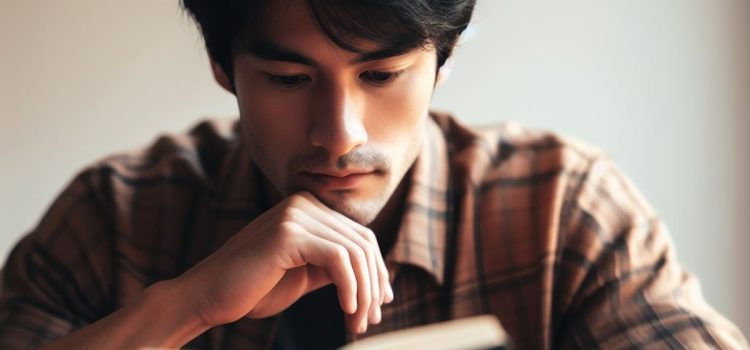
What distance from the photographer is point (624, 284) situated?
1.10m

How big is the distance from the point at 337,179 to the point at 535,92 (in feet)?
2.39

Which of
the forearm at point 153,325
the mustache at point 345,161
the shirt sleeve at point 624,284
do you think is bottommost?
the shirt sleeve at point 624,284

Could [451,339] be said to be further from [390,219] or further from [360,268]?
[390,219]

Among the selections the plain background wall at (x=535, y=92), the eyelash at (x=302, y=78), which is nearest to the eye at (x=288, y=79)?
the eyelash at (x=302, y=78)

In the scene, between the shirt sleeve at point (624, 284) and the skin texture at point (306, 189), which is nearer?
the skin texture at point (306, 189)

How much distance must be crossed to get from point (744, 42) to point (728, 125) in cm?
14

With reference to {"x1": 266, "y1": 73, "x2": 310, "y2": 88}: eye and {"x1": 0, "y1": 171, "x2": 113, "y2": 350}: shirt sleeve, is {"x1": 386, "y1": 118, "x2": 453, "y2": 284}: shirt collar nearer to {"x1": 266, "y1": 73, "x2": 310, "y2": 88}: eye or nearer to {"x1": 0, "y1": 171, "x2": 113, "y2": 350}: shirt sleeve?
{"x1": 266, "y1": 73, "x2": 310, "y2": 88}: eye

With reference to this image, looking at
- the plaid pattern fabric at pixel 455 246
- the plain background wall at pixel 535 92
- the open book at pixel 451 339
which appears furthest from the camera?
the plain background wall at pixel 535 92

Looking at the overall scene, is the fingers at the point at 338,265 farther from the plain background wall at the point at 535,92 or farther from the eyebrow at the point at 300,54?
the plain background wall at the point at 535,92

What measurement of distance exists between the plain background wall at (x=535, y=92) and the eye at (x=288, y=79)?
24.8 inches

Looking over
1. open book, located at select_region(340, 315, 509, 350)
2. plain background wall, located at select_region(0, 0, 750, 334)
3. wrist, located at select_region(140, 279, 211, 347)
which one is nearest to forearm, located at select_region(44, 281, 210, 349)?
wrist, located at select_region(140, 279, 211, 347)

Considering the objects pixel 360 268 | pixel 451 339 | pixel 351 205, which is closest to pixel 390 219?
pixel 351 205

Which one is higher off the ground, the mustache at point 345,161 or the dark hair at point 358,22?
the dark hair at point 358,22

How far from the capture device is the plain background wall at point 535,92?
62.1 inches
